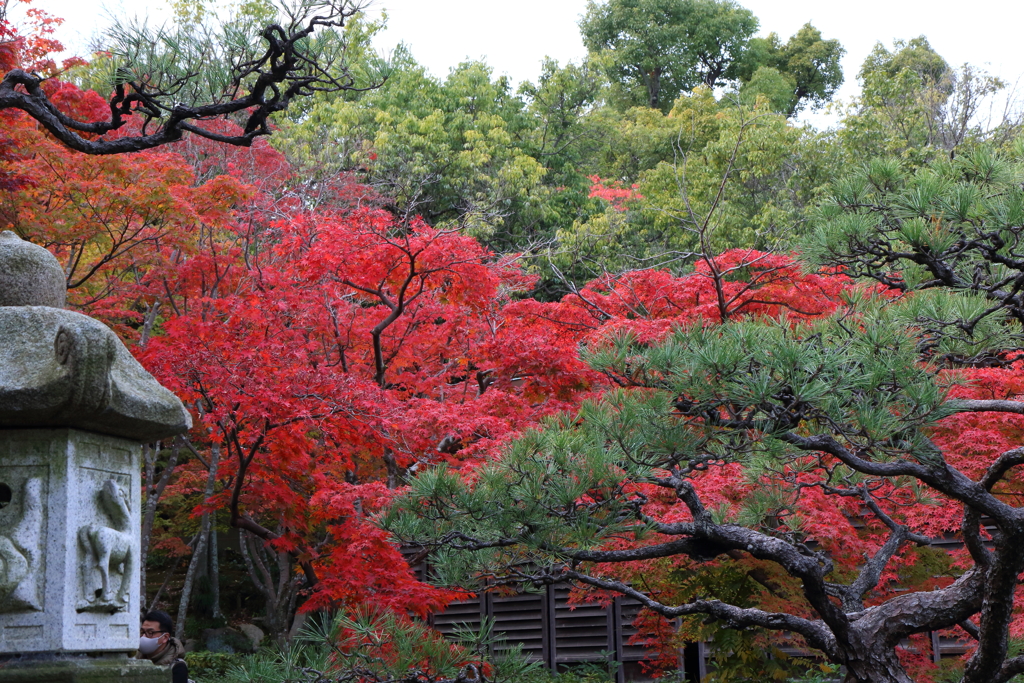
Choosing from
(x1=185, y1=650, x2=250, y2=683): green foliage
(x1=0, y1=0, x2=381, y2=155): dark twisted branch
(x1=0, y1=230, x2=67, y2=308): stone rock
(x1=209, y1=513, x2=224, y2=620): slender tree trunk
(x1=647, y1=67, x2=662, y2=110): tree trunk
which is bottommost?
(x1=185, y1=650, x2=250, y2=683): green foliage

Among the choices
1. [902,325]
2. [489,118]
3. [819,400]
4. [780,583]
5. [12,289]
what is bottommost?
[780,583]

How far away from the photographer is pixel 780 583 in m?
8.60

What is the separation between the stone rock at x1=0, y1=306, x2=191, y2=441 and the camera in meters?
4.00

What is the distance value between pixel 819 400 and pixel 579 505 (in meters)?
1.27

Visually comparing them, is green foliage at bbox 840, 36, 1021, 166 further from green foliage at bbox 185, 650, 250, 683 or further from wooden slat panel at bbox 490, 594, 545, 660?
green foliage at bbox 185, 650, 250, 683

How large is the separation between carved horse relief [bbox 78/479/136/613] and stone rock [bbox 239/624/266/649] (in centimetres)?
1164

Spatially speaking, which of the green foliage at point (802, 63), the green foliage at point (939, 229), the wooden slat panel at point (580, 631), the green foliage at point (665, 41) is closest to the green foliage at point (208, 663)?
the wooden slat panel at point (580, 631)

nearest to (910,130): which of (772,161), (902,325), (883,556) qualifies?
(772,161)

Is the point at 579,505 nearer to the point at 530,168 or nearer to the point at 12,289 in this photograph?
the point at 12,289

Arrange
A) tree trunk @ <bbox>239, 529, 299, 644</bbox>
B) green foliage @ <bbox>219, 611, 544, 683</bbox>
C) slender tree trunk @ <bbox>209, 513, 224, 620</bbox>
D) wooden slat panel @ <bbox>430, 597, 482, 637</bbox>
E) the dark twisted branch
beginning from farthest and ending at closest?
slender tree trunk @ <bbox>209, 513, 224, 620</bbox>
wooden slat panel @ <bbox>430, 597, 482, 637</bbox>
tree trunk @ <bbox>239, 529, 299, 644</bbox>
the dark twisted branch
green foliage @ <bbox>219, 611, 544, 683</bbox>

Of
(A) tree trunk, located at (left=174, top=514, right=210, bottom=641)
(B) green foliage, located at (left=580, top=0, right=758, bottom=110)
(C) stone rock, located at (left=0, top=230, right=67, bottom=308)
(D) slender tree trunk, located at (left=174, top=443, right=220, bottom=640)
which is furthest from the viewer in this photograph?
(B) green foliage, located at (left=580, top=0, right=758, bottom=110)

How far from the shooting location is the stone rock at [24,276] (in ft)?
14.5

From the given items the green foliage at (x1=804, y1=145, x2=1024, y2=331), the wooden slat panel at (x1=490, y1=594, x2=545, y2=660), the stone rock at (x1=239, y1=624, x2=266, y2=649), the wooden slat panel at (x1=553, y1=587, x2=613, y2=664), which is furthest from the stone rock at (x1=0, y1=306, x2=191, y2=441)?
the stone rock at (x1=239, y1=624, x2=266, y2=649)

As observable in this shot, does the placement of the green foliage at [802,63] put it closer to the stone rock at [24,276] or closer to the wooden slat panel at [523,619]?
the wooden slat panel at [523,619]
